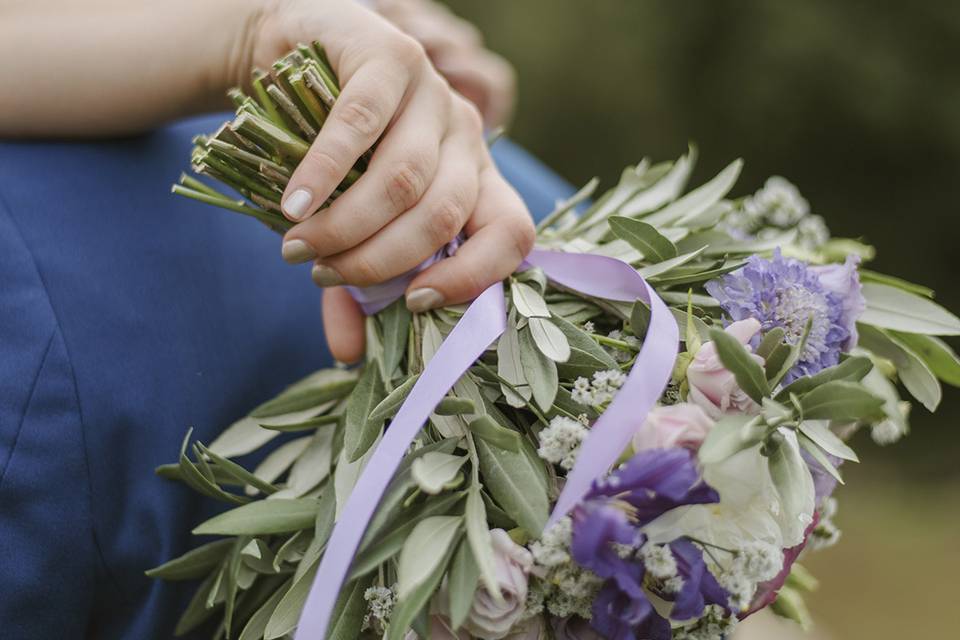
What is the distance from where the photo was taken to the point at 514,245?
897 mm

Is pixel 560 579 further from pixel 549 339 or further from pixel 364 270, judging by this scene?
pixel 364 270

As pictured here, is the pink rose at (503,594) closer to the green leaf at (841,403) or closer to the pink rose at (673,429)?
the pink rose at (673,429)

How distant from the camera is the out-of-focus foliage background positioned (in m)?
3.65

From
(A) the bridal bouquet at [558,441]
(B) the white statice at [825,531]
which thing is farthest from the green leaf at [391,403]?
(B) the white statice at [825,531]

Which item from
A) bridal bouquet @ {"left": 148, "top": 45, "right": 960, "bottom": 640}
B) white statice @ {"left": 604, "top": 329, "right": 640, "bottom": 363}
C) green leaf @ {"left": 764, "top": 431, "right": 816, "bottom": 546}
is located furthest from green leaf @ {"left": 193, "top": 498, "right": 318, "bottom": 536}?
green leaf @ {"left": 764, "top": 431, "right": 816, "bottom": 546}

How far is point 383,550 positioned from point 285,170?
357 mm

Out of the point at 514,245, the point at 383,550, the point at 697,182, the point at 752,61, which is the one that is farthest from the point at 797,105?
the point at 383,550

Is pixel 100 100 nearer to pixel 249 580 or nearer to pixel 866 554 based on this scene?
pixel 249 580

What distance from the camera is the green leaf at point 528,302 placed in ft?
2.74

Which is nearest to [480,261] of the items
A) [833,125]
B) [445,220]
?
[445,220]

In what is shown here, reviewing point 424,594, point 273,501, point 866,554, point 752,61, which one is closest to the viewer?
point 424,594

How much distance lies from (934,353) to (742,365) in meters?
0.40

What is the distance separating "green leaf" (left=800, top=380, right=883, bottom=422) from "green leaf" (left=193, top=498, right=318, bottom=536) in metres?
0.45

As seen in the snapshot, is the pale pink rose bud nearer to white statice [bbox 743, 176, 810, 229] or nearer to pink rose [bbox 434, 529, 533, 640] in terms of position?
pink rose [bbox 434, 529, 533, 640]
